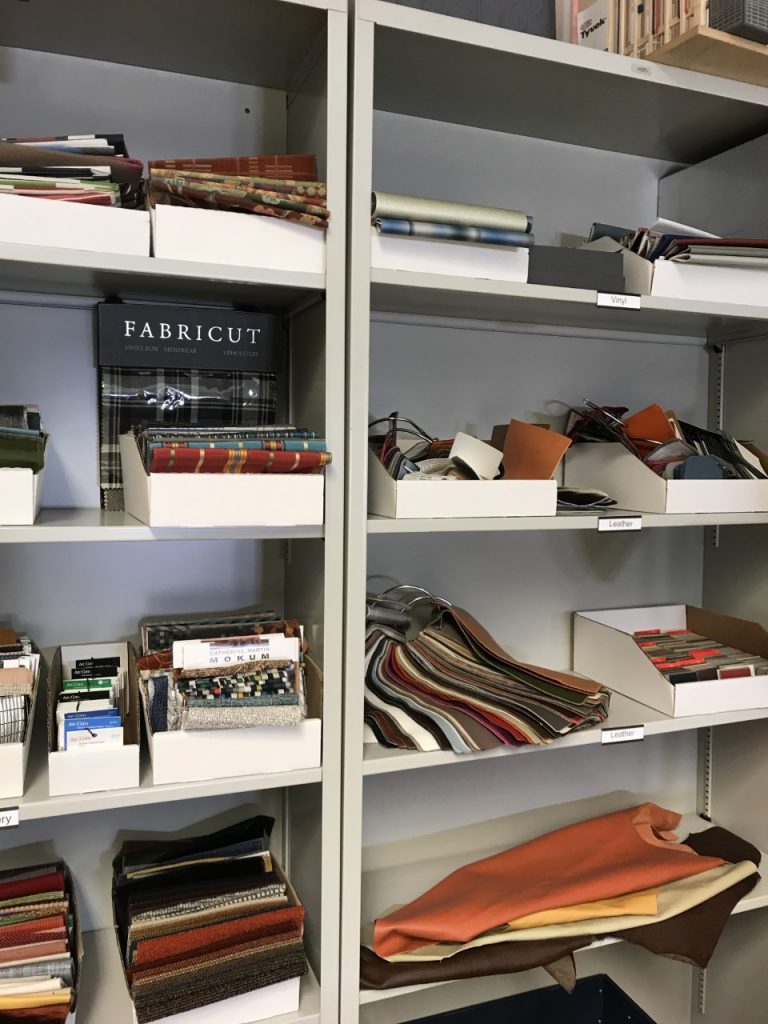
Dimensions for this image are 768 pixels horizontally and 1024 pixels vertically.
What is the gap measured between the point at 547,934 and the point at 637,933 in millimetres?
166

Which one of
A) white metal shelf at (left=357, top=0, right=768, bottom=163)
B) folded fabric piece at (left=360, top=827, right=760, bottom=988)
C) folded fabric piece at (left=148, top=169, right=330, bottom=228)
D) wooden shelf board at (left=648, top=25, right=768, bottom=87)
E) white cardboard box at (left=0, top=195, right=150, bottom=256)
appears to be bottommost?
folded fabric piece at (left=360, top=827, right=760, bottom=988)

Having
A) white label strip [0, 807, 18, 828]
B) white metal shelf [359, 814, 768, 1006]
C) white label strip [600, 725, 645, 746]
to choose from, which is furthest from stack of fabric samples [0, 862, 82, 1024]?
white label strip [600, 725, 645, 746]

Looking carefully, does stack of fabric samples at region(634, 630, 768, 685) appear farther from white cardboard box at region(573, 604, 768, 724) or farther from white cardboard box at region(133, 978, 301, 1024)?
white cardboard box at region(133, 978, 301, 1024)

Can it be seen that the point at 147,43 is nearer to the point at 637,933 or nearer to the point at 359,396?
the point at 359,396

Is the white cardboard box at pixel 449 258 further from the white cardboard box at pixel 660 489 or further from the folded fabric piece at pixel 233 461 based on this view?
the white cardboard box at pixel 660 489

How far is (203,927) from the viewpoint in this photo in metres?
1.21

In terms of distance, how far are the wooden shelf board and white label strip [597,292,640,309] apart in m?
0.40

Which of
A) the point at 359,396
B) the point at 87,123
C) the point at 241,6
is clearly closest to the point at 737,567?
the point at 359,396

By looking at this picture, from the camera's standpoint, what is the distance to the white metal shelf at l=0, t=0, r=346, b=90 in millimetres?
1180

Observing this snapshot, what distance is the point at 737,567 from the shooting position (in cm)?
179

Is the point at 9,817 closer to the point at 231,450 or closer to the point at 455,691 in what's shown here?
the point at 231,450

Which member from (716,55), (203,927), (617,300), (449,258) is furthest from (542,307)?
(203,927)

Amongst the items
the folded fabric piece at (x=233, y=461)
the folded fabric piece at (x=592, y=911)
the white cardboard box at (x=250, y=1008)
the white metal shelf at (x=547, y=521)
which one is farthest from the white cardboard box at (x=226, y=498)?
the folded fabric piece at (x=592, y=911)

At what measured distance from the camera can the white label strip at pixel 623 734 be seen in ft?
4.62
